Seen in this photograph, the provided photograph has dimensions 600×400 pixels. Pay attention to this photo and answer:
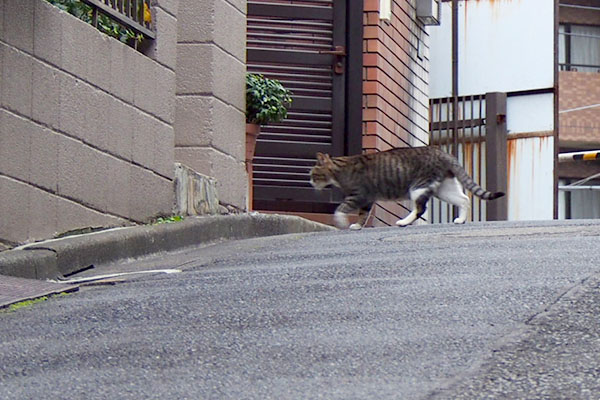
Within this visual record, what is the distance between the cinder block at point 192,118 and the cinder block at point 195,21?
490 mm

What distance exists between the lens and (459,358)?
430 cm

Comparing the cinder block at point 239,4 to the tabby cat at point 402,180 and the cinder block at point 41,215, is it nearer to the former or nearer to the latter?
the tabby cat at point 402,180

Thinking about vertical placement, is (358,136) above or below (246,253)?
above

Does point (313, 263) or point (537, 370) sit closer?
point (537, 370)

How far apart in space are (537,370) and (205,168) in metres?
6.42

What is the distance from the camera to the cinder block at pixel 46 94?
8031 mm

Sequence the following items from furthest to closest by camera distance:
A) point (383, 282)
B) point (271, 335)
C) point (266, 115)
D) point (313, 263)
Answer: point (266, 115), point (313, 263), point (383, 282), point (271, 335)

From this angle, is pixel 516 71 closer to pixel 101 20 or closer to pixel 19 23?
pixel 101 20

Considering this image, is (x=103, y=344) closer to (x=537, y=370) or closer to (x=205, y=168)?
(x=537, y=370)

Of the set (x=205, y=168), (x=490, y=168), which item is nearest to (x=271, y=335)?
(x=205, y=168)

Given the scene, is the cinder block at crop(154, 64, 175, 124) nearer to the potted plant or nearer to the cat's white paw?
the potted plant

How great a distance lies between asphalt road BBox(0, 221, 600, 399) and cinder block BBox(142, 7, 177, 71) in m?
2.84

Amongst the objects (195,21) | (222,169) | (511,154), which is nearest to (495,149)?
(511,154)

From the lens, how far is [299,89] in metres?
14.1
